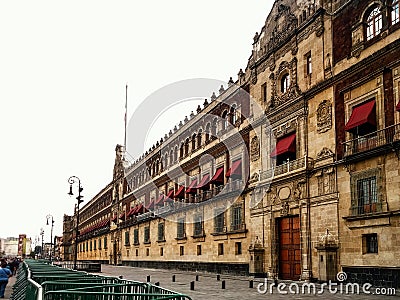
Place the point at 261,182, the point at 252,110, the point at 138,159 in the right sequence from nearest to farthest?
1. the point at 261,182
2. the point at 252,110
3. the point at 138,159

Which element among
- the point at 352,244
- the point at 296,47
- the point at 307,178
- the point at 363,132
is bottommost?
the point at 352,244

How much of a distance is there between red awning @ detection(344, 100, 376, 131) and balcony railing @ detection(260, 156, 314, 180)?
3582 millimetres

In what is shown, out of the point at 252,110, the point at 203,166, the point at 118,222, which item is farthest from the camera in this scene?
the point at 118,222

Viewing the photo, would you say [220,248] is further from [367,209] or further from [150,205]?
[150,205]

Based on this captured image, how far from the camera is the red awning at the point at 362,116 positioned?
20.7 metres

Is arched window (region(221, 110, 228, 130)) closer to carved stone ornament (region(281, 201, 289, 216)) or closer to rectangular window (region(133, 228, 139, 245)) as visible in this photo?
carved stone ornament (region(281, 201, 289, 216))

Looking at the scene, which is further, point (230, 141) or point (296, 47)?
point (230, 141)

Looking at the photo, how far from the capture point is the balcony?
19.3 m

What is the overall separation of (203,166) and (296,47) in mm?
14406

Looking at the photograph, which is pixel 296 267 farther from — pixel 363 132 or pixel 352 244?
pixel 363 132

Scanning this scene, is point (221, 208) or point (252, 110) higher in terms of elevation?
point (252, 110)

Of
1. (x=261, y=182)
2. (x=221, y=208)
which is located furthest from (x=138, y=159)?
(x=261, y=182)

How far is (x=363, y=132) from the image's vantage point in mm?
21562

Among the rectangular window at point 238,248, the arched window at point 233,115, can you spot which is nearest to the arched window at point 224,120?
the arched window at point 233,115
